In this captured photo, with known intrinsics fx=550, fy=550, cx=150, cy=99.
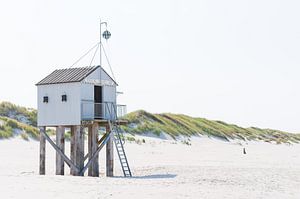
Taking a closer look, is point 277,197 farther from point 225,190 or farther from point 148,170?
point 148,170

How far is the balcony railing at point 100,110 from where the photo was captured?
82.8ft

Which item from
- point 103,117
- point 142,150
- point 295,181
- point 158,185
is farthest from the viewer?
point 142,150

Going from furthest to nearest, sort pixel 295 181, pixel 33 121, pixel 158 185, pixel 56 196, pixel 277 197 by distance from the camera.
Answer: pixel 33 121
pixel 295 181
pixel 158 185
pixel 277 197
pixel 56 196

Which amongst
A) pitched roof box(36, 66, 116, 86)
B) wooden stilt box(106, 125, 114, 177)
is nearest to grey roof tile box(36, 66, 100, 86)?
pitched roof box(36, 66, 116, 86)

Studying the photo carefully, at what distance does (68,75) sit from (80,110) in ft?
7.21

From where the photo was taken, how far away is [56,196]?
1670 cm

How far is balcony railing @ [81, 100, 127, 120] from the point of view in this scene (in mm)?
25250

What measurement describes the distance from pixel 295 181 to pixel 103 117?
9.23m

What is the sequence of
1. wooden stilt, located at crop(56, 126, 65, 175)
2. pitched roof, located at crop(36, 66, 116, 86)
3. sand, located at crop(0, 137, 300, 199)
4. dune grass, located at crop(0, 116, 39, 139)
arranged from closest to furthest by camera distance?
1. sand, located at crop(0, 137, 300, 199)
2. pitched roof, located at crop(36, 66, 116, 86)
3. wooden stilt, located at crop(56, 126, 65, 175)
4. dune grass, located at crop(0, 116, 39, 139)

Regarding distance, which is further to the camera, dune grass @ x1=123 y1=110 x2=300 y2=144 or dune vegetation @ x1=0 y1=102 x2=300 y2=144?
dune grass @ x1=123 y1=110 x2=300 y2=144

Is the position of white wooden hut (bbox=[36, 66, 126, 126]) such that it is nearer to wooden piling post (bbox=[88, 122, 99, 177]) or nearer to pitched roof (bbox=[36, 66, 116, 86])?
pitched roof (bbox=[36, 66, 116, 86])

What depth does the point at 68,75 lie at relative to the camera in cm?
2619

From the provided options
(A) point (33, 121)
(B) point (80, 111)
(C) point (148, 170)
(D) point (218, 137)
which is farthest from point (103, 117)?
(D) point (218, 137)

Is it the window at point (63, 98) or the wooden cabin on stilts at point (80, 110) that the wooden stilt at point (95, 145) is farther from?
the window at point (63, 98)
